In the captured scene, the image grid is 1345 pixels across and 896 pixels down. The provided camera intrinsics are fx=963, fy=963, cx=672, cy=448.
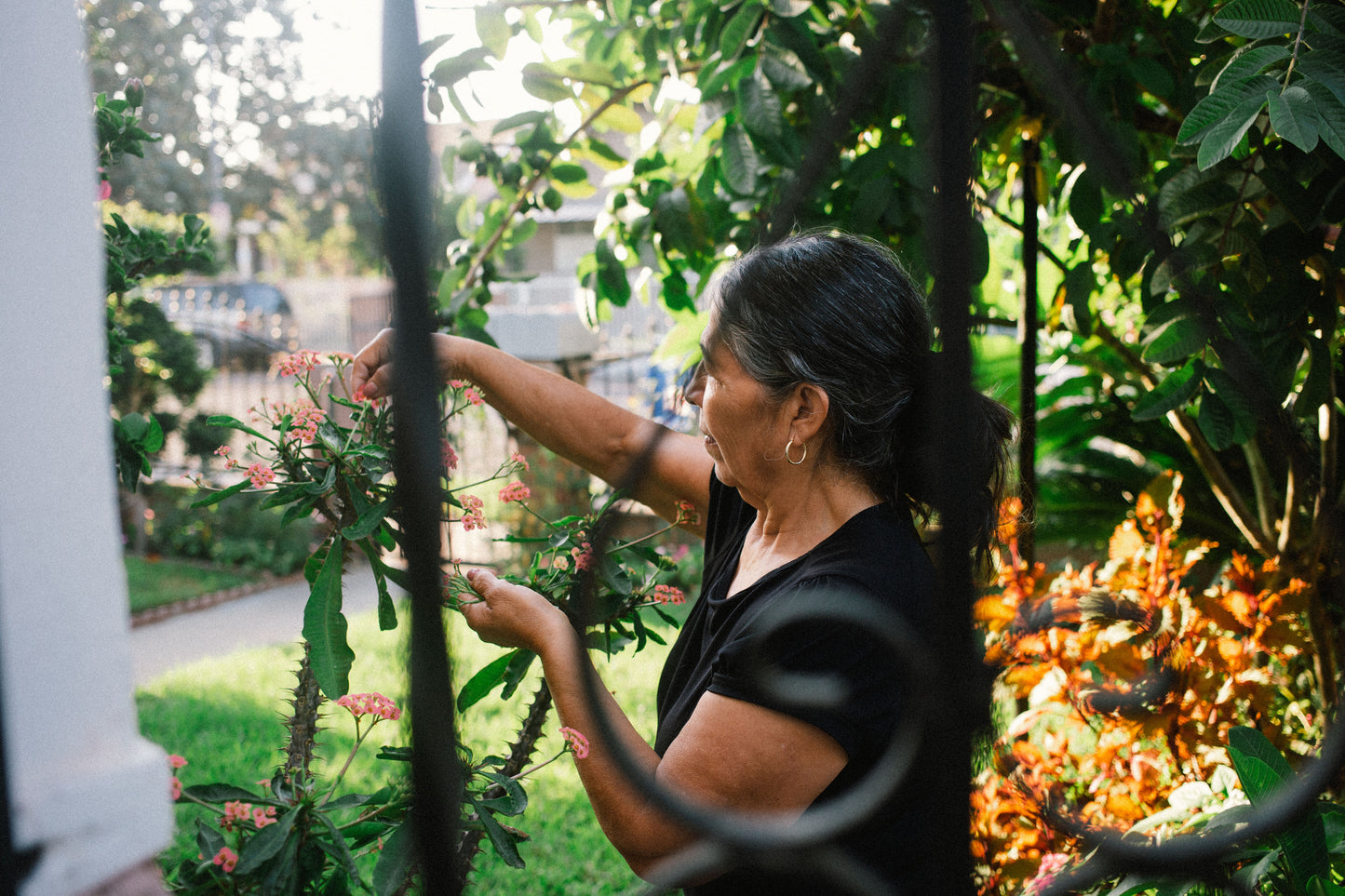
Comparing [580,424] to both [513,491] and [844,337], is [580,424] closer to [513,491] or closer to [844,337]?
[513,491]

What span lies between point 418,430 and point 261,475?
0.69 meters

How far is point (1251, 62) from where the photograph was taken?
110 cm

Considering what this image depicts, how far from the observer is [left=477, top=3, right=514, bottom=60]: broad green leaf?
2.19 m

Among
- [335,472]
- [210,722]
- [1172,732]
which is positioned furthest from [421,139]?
[210,722]

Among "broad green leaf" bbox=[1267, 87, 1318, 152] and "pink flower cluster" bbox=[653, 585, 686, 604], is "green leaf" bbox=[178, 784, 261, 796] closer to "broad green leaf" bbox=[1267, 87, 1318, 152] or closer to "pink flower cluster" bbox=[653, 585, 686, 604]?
"pink flower cluster" bbox=[653, 585, 686, 604]

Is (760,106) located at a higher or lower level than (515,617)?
higher

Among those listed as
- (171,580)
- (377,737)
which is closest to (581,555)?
(377,737)

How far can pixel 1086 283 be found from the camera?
2027mm

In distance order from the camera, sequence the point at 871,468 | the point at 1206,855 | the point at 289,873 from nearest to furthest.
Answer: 1. the point at 1206,855
2. the point at 289,873
3. the point at 871,468

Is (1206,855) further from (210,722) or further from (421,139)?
(210,722)

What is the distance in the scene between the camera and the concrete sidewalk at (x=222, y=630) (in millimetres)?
5205

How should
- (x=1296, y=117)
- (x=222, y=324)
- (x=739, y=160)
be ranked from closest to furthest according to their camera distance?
(x=1296, y=117)
(x=739, y=160)
(x=222, y=324)

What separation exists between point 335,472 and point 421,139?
71cm

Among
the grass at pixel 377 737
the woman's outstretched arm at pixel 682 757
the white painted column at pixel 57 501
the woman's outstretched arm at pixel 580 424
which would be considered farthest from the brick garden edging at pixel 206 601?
the white painted column at pixel 57 501
